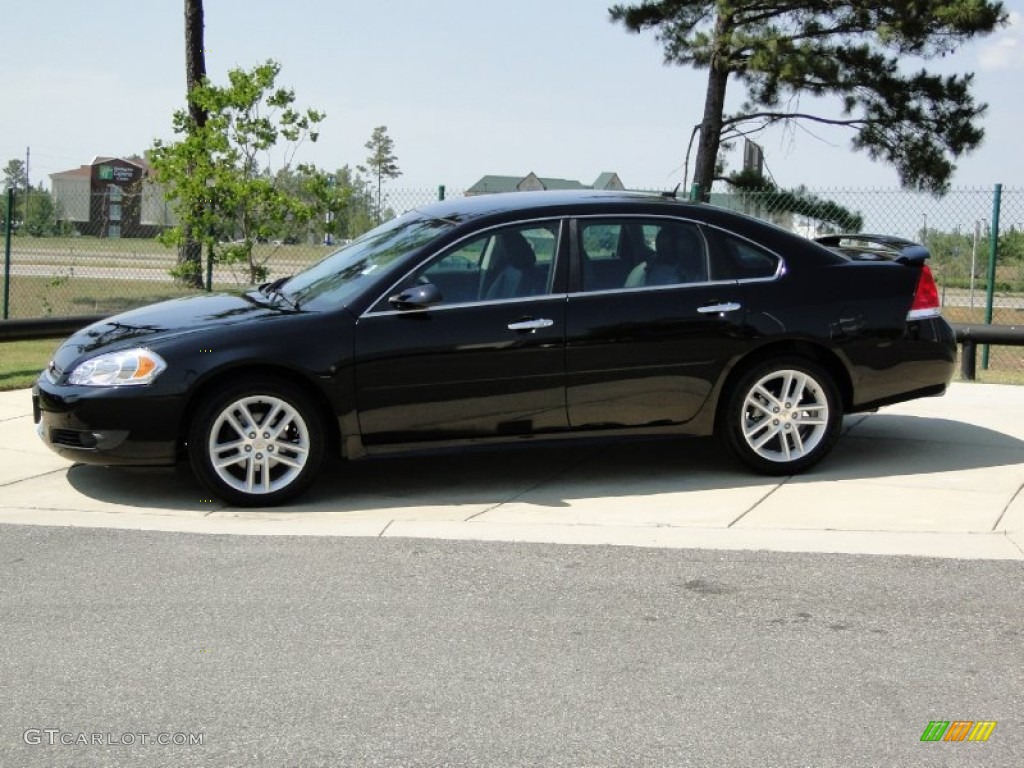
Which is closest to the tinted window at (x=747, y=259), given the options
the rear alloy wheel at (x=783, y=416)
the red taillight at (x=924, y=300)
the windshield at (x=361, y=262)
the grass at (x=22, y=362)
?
the rear alloy wheel at (x=783, y=416)

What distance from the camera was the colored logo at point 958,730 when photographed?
4012mm

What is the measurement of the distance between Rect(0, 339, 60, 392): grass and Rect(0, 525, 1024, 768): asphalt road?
16.1 feet

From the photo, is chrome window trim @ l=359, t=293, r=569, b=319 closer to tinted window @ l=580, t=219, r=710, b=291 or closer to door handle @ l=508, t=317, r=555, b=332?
door handle @ l=508, t=317, r=555, b=332

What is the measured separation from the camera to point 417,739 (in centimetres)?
395

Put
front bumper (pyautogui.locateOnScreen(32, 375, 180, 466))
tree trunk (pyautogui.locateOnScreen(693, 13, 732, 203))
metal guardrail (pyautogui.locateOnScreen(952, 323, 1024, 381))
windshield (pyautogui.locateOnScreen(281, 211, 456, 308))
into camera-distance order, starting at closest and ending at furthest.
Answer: front bumper (pyautogui.locateOnScreen(32, 375, 180, 466))
windshield (pyautogui.locateOnScreen(281, 211, 456, 308))
metal guardrail (pyautogui.locateOnScreen(952, 323, 1024, 381))
tree trunk (pyautogui.locateOnScreen(693, 13, 732, 203))

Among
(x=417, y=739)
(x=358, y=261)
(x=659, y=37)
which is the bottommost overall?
(x=417, y=739)

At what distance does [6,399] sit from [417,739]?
7.21 meters

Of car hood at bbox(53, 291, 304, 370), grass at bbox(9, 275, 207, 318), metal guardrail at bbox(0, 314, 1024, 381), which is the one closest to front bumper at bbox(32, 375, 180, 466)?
car hood at bbox(53, 291, 304, 370)

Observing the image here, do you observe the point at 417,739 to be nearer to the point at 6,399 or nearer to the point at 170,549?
the point at 170,549

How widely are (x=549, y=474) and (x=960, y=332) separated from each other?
17.2ft

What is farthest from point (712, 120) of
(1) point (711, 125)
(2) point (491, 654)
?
(2) point (491, 654)

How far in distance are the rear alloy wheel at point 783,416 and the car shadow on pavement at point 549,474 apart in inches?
5.4

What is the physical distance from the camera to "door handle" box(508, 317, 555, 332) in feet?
23.4

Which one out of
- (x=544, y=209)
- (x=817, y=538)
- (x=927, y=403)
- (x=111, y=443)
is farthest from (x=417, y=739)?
(x=927, y=403)
